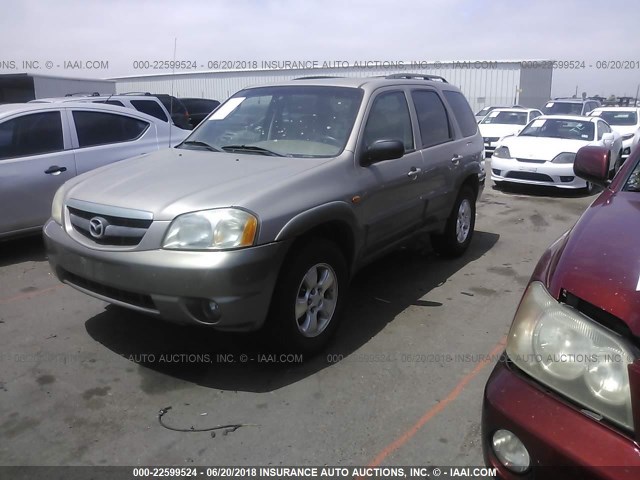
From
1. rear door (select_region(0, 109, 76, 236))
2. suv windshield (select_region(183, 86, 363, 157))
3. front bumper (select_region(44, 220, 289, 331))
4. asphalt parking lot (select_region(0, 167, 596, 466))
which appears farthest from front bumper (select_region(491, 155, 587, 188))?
front bumper (select_region(44, 220, 289, 331))

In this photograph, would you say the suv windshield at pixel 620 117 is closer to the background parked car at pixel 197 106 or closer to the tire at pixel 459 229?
the background parked car at pixel 197 106

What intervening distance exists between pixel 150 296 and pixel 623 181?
258 cm

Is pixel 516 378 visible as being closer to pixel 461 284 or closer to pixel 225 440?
pixel 225 440

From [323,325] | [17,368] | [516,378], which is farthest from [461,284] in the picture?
[17,368]

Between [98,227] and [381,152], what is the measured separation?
6.10ft

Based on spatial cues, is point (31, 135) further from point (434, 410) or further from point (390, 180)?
point (434, 410)

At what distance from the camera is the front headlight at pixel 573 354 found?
5.41ft

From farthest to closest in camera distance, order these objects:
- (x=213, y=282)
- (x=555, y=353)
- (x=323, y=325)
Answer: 1. (x=323, y=325)
2. (x=213, y=282)
3. (x=555, y=353)

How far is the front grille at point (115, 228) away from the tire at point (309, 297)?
2.70 ft

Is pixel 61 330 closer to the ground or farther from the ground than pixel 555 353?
closer to the ground

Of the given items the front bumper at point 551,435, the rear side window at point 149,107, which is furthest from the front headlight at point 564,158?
the front bumper at point 551,435

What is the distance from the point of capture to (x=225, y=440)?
8.93 ft

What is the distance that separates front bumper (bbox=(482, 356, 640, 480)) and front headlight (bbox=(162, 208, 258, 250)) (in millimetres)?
1516

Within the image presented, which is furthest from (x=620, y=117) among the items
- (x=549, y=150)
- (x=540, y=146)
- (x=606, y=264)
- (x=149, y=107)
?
(x=606, y=264)
